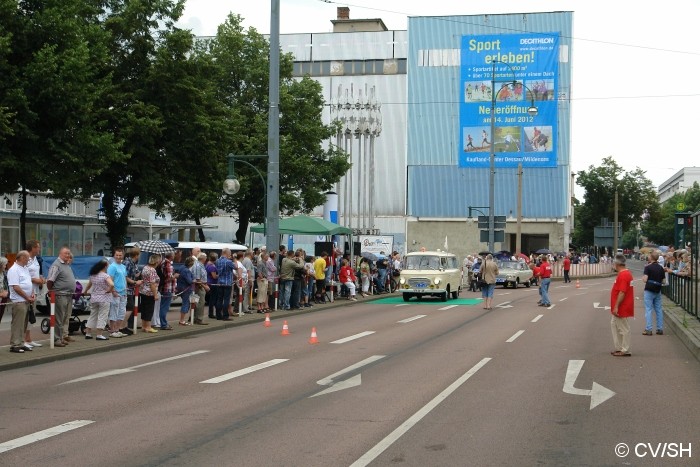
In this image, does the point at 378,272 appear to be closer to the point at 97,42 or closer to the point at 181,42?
the point at 181,42

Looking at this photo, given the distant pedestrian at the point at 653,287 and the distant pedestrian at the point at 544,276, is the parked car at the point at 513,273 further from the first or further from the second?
the distant pedestrian at the point at 653,287

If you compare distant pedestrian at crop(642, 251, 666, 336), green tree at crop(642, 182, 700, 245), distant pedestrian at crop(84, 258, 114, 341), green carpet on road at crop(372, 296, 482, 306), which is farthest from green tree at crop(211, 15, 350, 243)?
green tree at crop(642, 182, 700, 245)

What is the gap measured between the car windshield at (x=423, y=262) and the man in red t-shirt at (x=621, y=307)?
61.1 feet

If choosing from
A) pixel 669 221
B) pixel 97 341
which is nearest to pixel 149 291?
pixel 97 341

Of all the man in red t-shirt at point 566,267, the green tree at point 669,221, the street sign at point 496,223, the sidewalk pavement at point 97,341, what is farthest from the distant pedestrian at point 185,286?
the green tree at point 669,221

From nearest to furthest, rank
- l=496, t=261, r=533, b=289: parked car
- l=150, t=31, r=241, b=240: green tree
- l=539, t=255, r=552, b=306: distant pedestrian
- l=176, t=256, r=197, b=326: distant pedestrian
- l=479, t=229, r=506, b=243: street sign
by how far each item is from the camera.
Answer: l=176, t=256, r=197, b=326: distant pedestrian, l=539, t=255, r=552, b=306: distant pedestrian, l=150, t=31, r=241, b=240: green tree, l=496, t=261, r=533, b=289: parked car, l=479, t=229, r=506, b=243: street sign

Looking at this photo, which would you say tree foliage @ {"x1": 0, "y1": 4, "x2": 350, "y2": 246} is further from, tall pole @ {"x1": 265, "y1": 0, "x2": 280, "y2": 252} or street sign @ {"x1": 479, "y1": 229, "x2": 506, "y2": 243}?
street sign @ {"x1": 479, "y1": 229, "x2": 506, "y2": 243}

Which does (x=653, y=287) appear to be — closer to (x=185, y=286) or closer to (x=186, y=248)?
(x=185, y=286)

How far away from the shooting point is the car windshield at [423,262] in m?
35.2

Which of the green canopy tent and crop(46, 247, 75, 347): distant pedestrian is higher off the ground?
the green canopy tent

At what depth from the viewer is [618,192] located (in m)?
89.9

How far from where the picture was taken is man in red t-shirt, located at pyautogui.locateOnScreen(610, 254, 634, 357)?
51.8ft

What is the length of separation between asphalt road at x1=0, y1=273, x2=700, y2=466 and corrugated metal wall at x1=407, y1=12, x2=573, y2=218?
54118 mm

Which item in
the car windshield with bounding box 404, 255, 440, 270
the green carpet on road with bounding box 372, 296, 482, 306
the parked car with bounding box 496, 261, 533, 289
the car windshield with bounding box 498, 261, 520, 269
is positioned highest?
the car windshield with bounding box 404, 255, 440, 270
